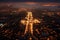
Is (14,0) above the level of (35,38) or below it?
above

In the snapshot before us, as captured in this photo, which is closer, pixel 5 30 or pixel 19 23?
pixel 5 30

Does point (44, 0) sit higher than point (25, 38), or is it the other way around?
point (44, 0)

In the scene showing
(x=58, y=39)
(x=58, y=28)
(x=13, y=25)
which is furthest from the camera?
(x=13, y=25)

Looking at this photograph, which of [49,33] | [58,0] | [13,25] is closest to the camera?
[49,33]

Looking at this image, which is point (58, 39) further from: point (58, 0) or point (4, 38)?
point (58, 0)

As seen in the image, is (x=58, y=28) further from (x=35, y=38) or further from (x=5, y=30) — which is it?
(x=5, y=30)

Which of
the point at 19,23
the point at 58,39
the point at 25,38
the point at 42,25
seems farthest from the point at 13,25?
the point at 58,39

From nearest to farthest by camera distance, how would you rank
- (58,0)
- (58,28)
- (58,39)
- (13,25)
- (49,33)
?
(58,39) < (49,33) < (58,28) < (13,25) < (58,0)

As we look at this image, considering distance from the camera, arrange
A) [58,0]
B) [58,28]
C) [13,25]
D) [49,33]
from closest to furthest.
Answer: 1. [49,33]
2. [58,28]
3. [13,25]
4. [58,0]

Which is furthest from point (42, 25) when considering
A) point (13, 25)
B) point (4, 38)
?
point (4, 38)
